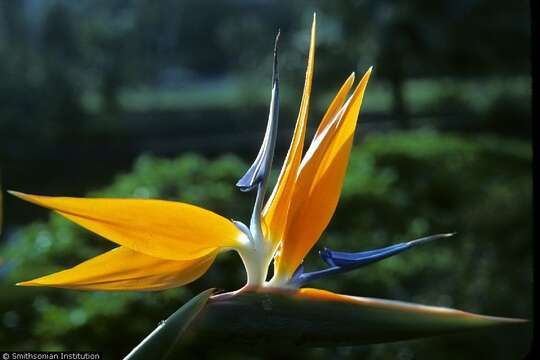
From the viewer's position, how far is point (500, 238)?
11.3ft

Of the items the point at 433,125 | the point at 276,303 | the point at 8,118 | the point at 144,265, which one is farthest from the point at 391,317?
the point at 433,125

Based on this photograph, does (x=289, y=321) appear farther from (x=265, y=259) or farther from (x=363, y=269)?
(x=363, y=269)

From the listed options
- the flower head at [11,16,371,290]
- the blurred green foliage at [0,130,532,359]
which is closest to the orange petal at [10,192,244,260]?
the flower head at [11,16,371,290]

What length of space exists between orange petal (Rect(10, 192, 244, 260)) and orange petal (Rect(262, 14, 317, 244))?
46 millimetres

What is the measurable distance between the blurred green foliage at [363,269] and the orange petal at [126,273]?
761mm

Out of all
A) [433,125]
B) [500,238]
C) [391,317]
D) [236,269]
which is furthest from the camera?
[433,125]

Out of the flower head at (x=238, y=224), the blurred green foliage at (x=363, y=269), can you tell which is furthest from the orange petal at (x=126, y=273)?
the blurred green foliage at (x=363, y=269)

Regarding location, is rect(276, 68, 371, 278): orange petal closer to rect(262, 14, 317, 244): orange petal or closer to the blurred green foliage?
rect(262, 14, 317, 244): orange petal

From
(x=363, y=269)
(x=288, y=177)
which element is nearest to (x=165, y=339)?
(x=288, y=177)

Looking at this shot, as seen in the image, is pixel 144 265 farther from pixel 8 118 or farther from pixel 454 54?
pixel 454 54

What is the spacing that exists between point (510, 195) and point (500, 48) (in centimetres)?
364

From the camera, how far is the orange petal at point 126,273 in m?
0.60

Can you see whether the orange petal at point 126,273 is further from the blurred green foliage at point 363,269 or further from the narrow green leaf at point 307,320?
the blurred green foliage at point 363,269

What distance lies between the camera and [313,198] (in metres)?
0.66
